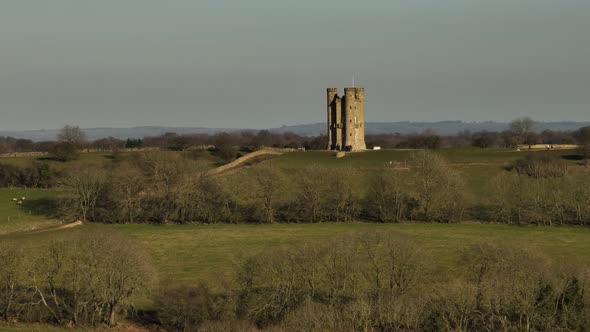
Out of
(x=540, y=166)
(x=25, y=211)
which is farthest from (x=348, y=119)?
(x=25, y=211)

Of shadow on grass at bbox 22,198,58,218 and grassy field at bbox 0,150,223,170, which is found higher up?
grassy field at bbox 0,150,223,170

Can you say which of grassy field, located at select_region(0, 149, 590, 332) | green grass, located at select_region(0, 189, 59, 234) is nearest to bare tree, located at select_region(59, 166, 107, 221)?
green grass, located at select_region(0, 189, 59, 234)

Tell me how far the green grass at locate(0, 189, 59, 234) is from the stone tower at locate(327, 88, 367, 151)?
43968mm

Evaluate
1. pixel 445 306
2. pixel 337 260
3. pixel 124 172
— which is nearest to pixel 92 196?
pixel 124 172

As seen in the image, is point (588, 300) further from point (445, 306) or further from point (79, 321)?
point (79, 321)

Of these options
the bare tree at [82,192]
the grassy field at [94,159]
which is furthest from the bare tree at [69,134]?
the bare tree at [82,192]

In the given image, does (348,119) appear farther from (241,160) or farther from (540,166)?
(540,166)

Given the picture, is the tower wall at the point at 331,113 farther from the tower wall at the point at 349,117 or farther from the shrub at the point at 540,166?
the shrub at the point at 540,166

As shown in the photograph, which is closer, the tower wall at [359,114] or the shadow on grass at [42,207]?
the shadow on grass at [42,207]

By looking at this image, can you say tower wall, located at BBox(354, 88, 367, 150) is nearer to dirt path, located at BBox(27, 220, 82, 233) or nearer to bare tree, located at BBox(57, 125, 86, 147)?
dirt path, located at BBox(27, 220, 82, 233)

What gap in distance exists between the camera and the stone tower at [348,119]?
100875 millimetres

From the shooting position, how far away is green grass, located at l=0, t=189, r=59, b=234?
204ft

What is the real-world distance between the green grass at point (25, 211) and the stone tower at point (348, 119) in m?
44.0

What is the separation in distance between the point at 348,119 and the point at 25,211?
49.7 metres
